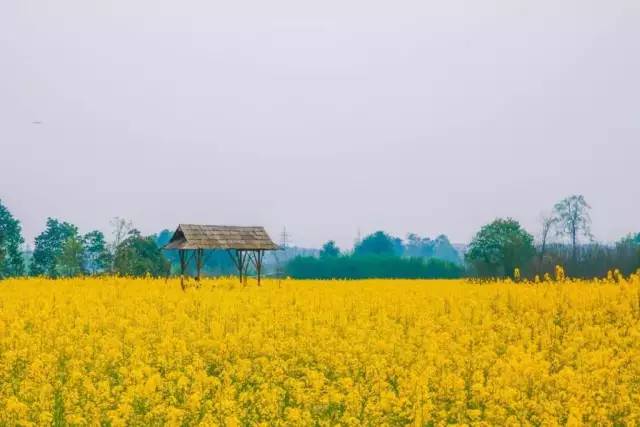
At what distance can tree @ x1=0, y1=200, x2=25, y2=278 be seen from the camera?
2621 inches

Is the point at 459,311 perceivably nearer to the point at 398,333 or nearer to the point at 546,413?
the point at 398,333

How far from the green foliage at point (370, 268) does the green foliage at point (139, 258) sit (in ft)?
69.4

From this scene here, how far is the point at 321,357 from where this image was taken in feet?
46.1

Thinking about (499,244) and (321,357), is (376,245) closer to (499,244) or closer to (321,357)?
(499,244)

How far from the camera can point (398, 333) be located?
16.2 m

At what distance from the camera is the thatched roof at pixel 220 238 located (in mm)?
32500

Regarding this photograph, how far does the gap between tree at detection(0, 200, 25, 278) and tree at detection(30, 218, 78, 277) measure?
3828mm

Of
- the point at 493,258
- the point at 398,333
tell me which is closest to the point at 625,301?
the point at 398,333

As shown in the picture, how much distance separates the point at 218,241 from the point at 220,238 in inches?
19.0

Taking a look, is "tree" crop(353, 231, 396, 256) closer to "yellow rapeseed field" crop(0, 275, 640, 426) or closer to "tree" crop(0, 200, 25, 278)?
"tree" crop(0, 200, 25, 278)

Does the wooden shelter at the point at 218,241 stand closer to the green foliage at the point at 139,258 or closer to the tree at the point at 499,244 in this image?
the green foliage at the point at 139,258

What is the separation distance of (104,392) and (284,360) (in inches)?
181

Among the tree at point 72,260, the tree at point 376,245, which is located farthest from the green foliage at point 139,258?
the tree at point 376,245

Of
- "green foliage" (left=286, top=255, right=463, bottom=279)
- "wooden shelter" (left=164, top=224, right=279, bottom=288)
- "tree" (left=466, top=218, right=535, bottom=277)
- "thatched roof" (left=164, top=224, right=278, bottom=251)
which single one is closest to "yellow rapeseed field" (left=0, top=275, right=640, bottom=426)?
"wooden shelter" (left=164, top=224, right=279, bottom=288)
